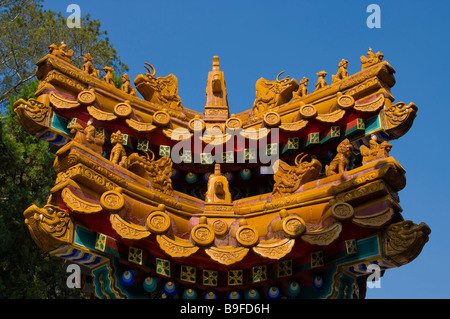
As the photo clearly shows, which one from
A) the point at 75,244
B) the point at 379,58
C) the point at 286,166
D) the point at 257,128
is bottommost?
the point at 75,244

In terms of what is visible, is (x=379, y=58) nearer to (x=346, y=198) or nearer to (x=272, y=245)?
(x=346, y=198)

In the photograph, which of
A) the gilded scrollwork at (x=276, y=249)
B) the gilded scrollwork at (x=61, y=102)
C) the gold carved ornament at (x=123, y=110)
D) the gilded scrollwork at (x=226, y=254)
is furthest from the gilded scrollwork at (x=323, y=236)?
the gilded scrollwork at (x=61, y=102)

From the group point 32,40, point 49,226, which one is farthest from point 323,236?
point 32,40

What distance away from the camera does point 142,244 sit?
37.1 ft

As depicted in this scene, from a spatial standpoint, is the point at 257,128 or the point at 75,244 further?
the point at 257,128

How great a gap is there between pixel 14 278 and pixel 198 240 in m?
8.33

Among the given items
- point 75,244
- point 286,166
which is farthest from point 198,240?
point 286,166

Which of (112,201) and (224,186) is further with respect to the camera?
(224,186)

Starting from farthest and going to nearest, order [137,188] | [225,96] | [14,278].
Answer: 1. [14,278]
2. [225,96]
3. [137,188]

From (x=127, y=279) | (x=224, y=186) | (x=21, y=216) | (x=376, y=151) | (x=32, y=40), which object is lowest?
(x=127, y=279)

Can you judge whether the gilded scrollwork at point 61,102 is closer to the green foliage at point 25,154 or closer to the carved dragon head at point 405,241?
the green foliage at point 25,154

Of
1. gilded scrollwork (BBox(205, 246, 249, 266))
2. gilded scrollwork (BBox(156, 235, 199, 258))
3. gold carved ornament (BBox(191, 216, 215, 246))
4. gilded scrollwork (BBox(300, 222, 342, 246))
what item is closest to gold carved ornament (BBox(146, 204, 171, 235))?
gilded scrollwork (BBox(156, 235, 199, 258))

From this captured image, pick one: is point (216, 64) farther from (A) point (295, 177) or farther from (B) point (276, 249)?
(B) point (276, 249)

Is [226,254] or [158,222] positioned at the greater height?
[158,222]
